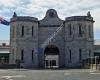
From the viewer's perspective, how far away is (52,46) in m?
98.9

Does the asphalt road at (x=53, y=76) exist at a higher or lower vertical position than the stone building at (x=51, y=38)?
lower

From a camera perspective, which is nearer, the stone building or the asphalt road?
the asphalt road

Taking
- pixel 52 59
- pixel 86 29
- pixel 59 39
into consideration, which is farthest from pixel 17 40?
pixel 52 59

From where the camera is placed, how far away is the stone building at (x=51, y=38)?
93812mm

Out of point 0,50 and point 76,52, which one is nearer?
point 76,52

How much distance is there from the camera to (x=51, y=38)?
318ft

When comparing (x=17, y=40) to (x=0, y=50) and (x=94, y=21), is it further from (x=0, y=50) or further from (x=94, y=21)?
(x=94, y=21)

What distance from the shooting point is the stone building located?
9381cm

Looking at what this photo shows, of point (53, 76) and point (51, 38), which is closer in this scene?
point (53, 76)

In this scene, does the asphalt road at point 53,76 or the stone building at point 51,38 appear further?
the stone building at point 51,38

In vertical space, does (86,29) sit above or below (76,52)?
above

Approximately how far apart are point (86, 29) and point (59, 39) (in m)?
8.02

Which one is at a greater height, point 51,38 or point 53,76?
point 51,38

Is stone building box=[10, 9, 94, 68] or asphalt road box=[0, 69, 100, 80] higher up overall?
stone building box=[10, 9, 94, 68]
